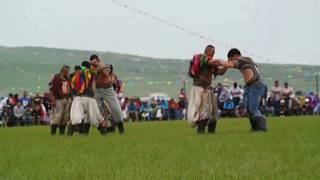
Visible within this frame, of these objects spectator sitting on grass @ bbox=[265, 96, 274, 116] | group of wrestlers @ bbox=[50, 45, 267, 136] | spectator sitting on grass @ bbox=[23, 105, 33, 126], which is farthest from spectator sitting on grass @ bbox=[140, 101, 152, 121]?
group of wrestlers @ bbox=[50, 45, 267, 136]

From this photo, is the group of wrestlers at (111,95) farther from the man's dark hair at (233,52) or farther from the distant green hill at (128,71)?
the distant green hill at (128,71)

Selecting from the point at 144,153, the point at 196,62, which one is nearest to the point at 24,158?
the point at 144,153

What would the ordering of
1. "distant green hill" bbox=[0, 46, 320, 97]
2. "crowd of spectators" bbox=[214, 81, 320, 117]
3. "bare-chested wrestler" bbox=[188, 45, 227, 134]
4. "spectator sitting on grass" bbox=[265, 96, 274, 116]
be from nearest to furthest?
1. "bare-chested wrestler" bbox=[188, 45, 227, 134]
2. "crowd of spectators" bbox=[214, 81, 320, 117]
3. "spectator sitting on grass" bbox=[265, 96, 274, 116]
4. "distant green hill" bbox=[0, 46, 320, 97]

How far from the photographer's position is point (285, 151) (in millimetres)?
10039

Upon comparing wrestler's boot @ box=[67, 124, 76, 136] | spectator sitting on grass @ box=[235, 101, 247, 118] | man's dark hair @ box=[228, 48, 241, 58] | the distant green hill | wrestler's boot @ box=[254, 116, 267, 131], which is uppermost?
the distant green hill

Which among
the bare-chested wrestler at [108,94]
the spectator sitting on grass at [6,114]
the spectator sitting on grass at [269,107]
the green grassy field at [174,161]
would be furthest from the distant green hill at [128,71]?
the green grassy field at [174,161]

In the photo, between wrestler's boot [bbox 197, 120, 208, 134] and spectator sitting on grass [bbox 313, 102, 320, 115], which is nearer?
wrestler's boot [bbox 197, 120, 208, 134]

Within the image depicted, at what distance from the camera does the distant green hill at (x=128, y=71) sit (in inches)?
2557

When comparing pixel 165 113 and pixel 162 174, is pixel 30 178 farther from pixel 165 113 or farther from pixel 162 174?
pixel 165 113

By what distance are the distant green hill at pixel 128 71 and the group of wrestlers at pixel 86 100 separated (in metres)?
36.5

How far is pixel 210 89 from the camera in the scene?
16.2m

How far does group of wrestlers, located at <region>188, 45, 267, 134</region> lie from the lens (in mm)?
15938

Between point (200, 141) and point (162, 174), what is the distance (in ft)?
17.3

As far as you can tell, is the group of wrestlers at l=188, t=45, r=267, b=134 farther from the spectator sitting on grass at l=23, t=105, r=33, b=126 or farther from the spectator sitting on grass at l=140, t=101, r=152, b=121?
the spectator sitting on grass at l=140, t=101, r=152, b=121
